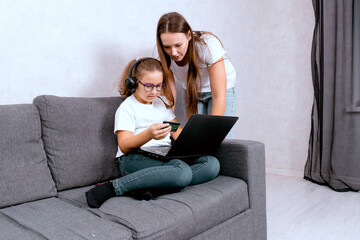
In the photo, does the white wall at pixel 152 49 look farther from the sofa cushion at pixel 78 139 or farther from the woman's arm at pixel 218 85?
the woman's arm at pixel 218 85

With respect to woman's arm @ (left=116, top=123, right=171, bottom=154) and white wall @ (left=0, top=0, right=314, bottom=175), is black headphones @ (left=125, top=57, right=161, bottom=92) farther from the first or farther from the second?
white wall @ (left=0, top=0, right=314, bottom=175)

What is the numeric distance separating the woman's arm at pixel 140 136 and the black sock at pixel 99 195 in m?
0.23

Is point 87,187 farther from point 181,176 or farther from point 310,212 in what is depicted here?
point 310,212

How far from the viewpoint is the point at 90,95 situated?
1862 millimetres

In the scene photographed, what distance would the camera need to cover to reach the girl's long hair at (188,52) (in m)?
1.64

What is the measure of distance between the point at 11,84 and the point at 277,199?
75.8 inches

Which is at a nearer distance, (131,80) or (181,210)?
(181,210)

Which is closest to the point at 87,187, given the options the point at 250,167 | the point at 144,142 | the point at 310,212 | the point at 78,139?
the point at 78,139

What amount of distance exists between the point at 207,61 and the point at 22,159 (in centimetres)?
104

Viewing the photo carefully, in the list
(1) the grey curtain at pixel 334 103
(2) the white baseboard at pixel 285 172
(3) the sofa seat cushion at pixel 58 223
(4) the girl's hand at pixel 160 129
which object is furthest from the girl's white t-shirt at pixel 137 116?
(2) the white baseboard at pixel 285 172

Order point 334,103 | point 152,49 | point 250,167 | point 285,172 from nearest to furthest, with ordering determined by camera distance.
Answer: point 250,167 < point 152,49 < point 334,103 < point 285,172

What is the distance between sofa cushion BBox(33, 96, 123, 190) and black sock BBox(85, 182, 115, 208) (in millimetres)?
245

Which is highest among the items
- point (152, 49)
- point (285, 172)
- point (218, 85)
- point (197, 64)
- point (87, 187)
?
point (152, 49)

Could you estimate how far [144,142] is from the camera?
1.42m
